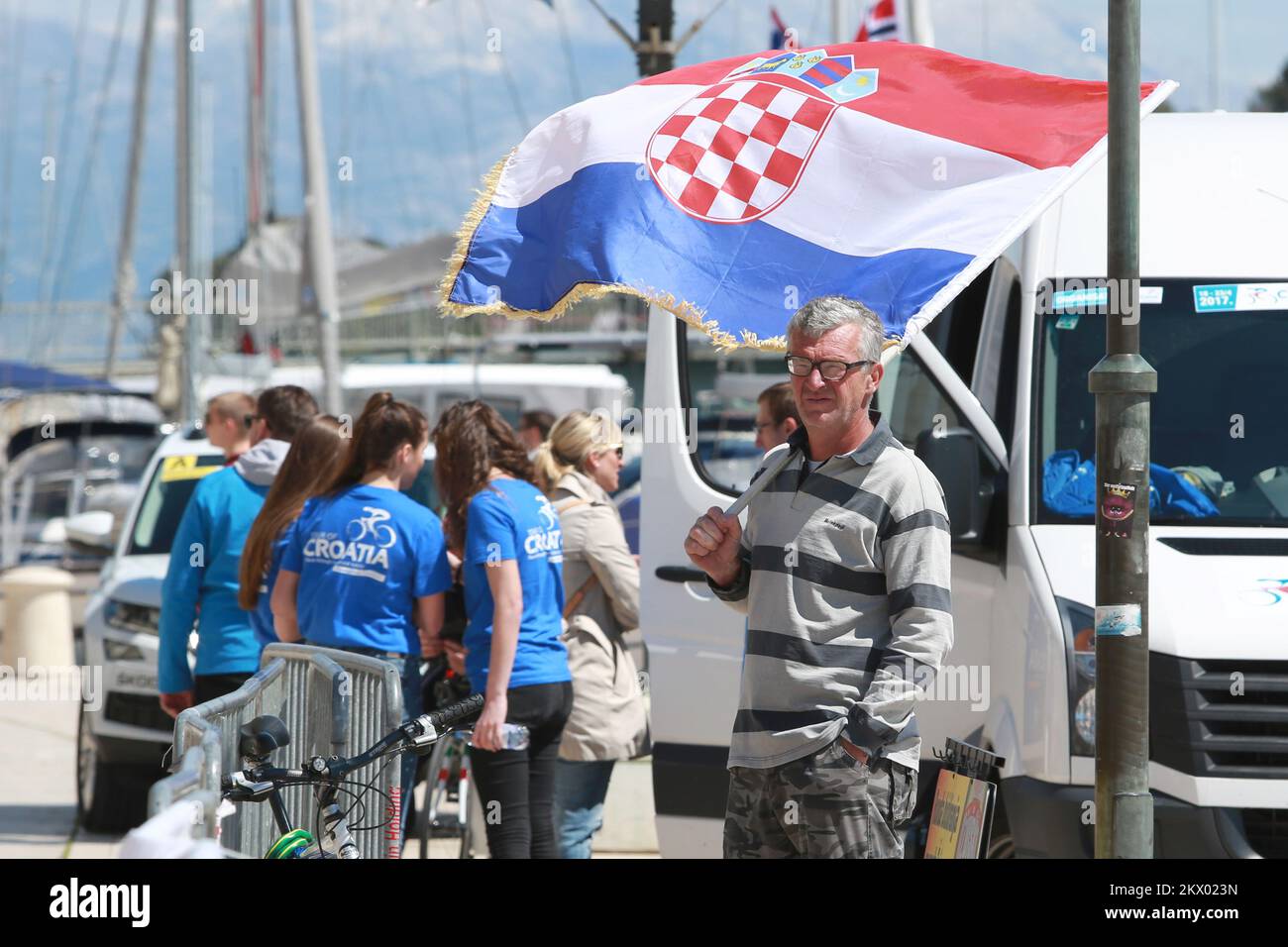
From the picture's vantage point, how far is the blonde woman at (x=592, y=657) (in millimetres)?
6184

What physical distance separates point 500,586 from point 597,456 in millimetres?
1259

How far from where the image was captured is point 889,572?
3.73m

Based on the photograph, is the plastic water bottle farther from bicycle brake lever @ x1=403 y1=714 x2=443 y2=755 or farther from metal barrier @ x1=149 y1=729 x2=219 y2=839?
metal barrier @ x1=149 y1=729 x2=219 y2=839

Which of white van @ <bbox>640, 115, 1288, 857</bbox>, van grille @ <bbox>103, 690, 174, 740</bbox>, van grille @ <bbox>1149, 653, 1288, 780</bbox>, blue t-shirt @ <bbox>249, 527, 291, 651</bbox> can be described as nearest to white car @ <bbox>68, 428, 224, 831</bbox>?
van grille @ <bbox>103, 690, 174, 740</bbox>

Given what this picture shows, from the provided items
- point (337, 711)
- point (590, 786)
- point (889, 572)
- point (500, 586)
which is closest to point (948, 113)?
point (889, 572)

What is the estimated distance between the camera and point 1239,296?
5.30 m

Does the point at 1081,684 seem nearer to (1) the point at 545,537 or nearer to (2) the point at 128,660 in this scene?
→ (1) the point at 545,537

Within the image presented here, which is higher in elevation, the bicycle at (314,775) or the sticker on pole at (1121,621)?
the sticker on pole at (1121,621)

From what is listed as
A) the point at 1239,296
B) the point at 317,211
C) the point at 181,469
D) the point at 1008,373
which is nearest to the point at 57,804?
the point at 181,469

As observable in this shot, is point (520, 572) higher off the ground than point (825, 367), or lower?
lower

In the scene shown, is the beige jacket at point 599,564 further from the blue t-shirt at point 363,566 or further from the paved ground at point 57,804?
the paved ground at point 57,804

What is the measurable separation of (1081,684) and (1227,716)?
40 cm

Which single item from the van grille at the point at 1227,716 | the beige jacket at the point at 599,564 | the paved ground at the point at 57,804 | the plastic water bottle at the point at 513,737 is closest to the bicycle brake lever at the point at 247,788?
the plastic water bottle at the point at 513,737
